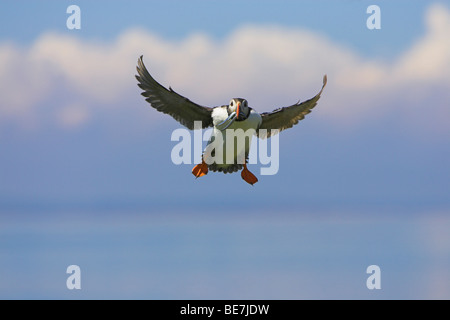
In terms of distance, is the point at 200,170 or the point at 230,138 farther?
the point at 200,170

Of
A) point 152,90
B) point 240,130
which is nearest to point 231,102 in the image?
point 240,130

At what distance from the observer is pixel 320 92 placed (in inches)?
830

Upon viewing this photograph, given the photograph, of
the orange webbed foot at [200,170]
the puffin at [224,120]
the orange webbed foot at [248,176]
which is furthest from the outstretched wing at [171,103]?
the orange webbed foot at [248,176]

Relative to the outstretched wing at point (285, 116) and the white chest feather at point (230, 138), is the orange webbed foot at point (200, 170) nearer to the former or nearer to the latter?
the white chest feather at point (230, 138)

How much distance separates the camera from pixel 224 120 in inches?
762

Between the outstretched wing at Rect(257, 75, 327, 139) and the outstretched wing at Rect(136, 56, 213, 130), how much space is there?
63.4 inches

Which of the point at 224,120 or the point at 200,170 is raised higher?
the point at 224,120

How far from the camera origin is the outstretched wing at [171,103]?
19438mm

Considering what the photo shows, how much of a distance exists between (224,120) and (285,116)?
8.02 ft

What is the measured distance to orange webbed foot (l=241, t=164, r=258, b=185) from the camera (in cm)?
2083

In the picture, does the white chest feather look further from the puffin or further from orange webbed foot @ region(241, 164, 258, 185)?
orange webbed foot @ region(241, 164, 258, 185)

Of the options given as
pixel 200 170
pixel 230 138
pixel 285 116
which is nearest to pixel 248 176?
pixel 200 170

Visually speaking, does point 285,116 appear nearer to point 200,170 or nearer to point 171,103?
point 200,170

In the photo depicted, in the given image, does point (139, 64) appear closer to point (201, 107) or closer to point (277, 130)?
point (201, 107)
